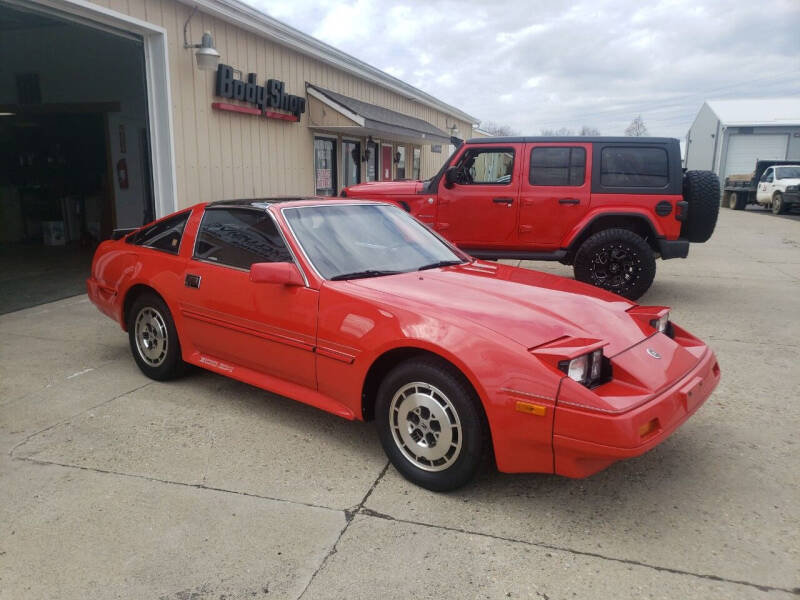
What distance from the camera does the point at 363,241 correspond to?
3836 mm

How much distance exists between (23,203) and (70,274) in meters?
4.86

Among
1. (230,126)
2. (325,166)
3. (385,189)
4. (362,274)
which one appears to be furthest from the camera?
(325,166)

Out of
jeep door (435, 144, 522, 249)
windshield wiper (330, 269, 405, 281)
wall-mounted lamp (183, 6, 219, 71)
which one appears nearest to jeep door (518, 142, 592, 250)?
jeep door (435, 144, 522, 249)

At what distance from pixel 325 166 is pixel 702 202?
26.3 ft

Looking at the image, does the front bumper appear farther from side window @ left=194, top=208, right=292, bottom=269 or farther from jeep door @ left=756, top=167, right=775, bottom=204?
jeep door @ left=756, top=167, right=775, bottom=204

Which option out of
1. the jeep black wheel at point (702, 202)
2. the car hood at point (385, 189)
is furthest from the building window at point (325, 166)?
the jeep black wheel at point (702, 202)

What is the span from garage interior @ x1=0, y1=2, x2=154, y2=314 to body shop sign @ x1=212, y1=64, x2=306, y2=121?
2224mm

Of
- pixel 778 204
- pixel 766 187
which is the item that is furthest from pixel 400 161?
pixel 766 187

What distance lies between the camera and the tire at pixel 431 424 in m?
2.76

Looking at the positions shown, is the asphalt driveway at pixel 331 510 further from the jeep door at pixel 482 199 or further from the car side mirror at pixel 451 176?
the car side mirror at pixel 451 176

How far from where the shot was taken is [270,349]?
357 centimetres

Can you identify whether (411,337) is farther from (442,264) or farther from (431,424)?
(442,264)

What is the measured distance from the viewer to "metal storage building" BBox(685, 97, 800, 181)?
3762 cm

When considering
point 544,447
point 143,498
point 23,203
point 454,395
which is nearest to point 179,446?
point 143,498
